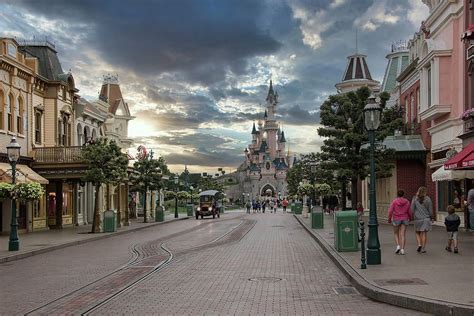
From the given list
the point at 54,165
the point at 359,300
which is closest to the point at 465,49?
the point at 359,300

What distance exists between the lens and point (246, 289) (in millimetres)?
12414

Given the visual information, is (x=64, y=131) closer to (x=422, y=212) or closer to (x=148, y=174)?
(x=148, y=174)

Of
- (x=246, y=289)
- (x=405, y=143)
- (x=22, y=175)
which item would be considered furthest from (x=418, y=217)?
(x=22, y=175)

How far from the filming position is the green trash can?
730 inches

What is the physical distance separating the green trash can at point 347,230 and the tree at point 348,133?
6114 millimetres

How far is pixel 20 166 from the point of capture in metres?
32.8

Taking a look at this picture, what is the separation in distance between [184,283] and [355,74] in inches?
2204

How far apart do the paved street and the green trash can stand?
0.85m

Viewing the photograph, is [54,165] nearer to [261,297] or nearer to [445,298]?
[261,297]

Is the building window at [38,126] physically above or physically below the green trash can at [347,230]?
above

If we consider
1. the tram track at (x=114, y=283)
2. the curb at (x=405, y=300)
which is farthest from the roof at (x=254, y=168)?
the curb at (x=405, y=300)

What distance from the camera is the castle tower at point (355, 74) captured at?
214 feet

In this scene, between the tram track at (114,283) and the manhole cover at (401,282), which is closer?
the tram track at (114,283)

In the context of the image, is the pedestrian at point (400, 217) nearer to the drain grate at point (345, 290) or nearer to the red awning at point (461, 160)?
the drain grate at point (345, 290)
